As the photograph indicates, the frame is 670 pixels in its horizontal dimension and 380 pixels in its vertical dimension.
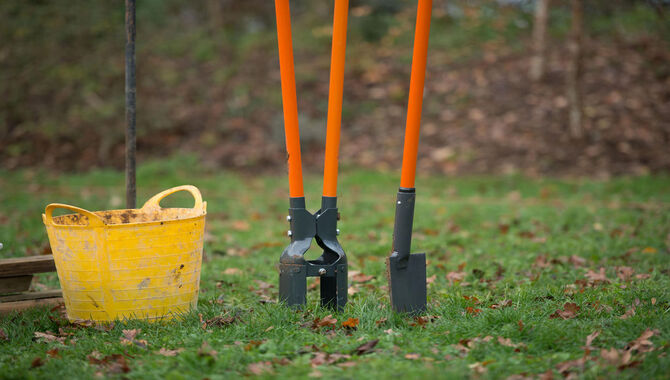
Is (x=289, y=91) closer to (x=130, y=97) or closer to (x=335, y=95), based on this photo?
(x=335, y=95)

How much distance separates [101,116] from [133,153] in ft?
28.5

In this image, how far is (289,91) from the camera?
115 inches

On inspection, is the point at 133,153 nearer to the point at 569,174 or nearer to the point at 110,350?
the point at 110,350

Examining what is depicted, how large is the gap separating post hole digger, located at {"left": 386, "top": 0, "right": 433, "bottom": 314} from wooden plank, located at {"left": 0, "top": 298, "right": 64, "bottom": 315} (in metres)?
2.03

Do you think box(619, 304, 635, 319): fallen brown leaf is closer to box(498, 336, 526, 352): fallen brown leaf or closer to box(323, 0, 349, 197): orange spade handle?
box(498, 336, 526, 352): fallen brown leaf

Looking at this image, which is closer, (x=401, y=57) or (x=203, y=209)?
(x=203, y=209)

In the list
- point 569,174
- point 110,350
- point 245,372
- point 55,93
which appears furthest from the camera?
point 55,93

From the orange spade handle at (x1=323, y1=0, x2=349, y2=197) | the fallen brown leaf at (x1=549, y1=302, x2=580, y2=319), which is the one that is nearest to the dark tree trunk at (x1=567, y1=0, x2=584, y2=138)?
the fallen brown leaf at (x1=549, y1=302, x2=580, y2=319)

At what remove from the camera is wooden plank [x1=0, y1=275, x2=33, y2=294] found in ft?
10.8

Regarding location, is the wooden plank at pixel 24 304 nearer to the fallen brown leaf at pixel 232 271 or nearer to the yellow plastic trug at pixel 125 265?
the yellow plastic trug at pixel 125 265

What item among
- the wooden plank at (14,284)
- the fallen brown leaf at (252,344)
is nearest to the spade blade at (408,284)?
the fallen brown leaf at (252,344)

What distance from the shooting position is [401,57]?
13.5 meters

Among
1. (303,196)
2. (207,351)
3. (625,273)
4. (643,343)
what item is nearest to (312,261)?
(303,196)

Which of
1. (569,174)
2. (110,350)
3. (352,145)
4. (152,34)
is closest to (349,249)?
(110,350)
